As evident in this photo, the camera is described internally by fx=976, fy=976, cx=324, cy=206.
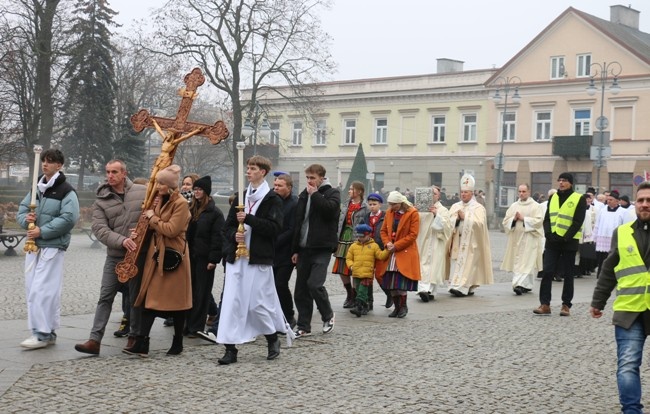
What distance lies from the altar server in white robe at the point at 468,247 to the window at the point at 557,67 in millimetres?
40331

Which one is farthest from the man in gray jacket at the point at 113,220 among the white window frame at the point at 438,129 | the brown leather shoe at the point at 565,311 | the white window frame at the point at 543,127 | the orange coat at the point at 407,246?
the white window frame at the point at 438,129

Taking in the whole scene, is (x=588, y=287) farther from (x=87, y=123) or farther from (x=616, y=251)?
(x=87, y=123)

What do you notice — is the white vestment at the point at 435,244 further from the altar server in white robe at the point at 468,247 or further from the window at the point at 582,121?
the window at the point at 582,121

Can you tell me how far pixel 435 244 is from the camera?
50.9ft

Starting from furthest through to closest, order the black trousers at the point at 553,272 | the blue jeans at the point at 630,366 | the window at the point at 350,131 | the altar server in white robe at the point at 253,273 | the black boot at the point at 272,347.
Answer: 1. the window at the point at 350,131
2. the black trousers at the point at 553,272
3. the black boot at the point at 272,347
4. the altar server in white robe at the point at 253,273
5. the blue jeans at the point at 630,366

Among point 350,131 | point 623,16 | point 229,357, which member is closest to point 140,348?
point 229,357

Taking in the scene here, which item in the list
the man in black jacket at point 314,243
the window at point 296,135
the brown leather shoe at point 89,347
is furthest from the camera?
the window at point 296,135

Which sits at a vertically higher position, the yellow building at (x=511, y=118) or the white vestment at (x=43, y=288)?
the yellow building at (x=511, y=118)

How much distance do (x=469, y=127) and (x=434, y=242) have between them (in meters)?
42.9

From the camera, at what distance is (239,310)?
879 cm

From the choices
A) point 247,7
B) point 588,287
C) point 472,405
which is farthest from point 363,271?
point 247,7

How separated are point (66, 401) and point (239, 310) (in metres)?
2.22

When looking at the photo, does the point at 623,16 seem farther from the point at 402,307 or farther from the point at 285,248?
the point at 285,248

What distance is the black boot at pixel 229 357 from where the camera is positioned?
28.2 ft
